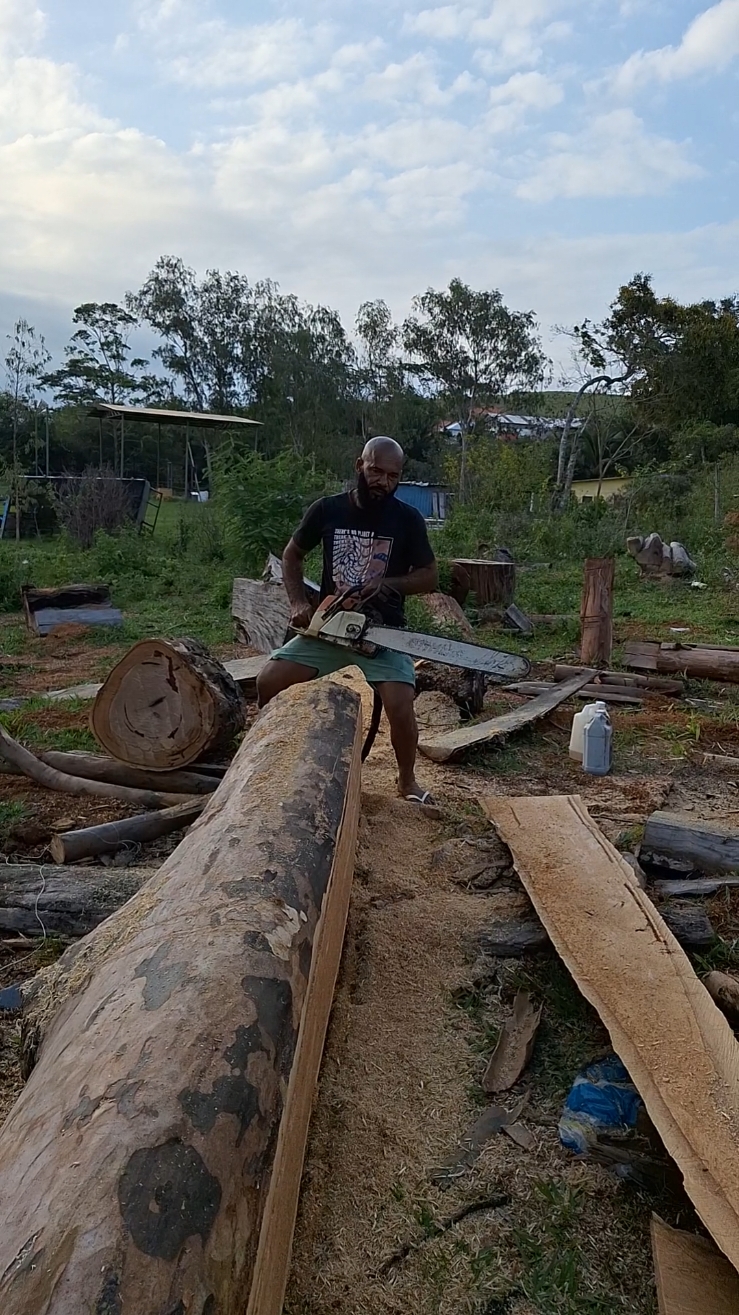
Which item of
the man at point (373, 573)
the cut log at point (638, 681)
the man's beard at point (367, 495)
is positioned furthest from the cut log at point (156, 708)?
the cut log at point (638, 681)

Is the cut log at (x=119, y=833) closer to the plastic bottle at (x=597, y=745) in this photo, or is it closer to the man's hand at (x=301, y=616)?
the man's hand at (x=301, y=616)

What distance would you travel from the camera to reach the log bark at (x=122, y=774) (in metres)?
3.77

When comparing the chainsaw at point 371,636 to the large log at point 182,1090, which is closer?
the large log at point 182,1090

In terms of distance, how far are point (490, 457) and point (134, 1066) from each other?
59.8 feet

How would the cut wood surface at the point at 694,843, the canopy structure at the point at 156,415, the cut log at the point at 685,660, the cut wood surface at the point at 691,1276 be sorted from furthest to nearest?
the canopy structure at the point at 156,415, the cut log at the point at 685,660, the cut wood surface at the point at 694,843, the cut wood surface at the point at 691,1276

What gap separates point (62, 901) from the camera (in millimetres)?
2654

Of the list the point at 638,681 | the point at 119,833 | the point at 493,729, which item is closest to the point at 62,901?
the point at 119,833

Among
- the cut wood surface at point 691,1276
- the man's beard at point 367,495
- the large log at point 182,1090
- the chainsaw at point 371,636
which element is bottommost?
the cut wood surface at point 691,1276

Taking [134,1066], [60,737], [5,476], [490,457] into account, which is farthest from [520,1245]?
[490,457]

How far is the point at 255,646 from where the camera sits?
294 inches

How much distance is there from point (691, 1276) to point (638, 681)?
4.91 metres

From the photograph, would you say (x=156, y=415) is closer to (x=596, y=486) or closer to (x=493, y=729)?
(x=596, y=486)

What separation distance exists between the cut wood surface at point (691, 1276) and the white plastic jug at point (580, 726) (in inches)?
118

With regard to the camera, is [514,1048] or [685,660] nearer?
[514,1048]
